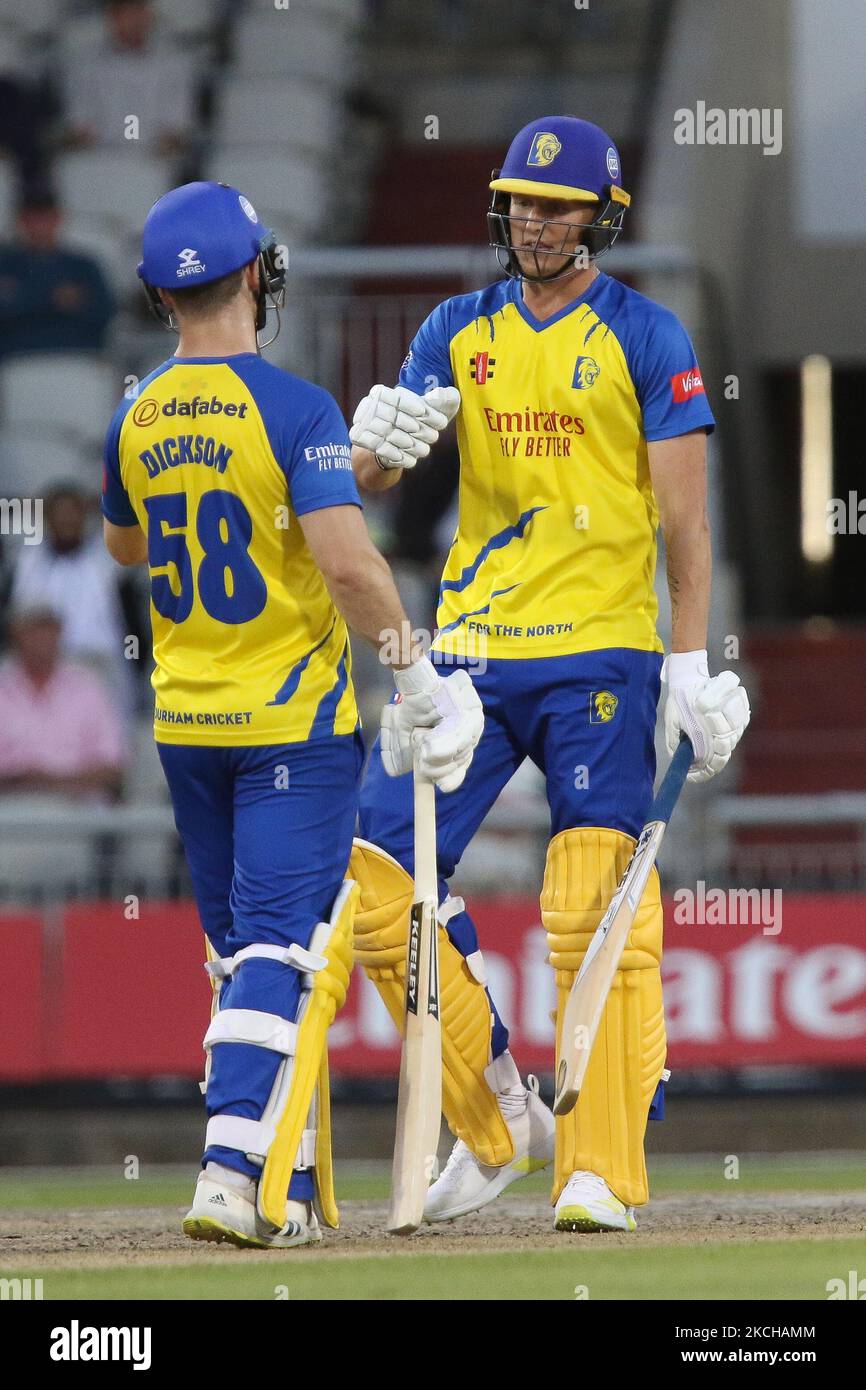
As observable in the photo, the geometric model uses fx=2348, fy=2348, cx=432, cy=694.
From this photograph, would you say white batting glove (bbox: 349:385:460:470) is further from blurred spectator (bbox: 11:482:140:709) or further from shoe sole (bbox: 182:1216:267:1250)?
blurred spectator (bbox: 11:482:140:709)

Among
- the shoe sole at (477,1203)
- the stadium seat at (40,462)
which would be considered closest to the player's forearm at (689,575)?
the shoe sole at (477,1203)

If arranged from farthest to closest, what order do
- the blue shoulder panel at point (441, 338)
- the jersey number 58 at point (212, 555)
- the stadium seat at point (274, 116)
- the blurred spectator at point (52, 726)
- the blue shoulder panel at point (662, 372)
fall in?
the stadium seat at point (274, 116)
the blurred spectator at point (52, 726)
the blue shoulder panel at point (441, 338)
the blue shoulder panel at point (662, 372)
the jersey number 58 at point (212, 555)

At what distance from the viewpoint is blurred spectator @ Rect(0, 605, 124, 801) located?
31.0 ft

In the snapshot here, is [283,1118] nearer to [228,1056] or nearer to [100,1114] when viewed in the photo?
[228,1056]

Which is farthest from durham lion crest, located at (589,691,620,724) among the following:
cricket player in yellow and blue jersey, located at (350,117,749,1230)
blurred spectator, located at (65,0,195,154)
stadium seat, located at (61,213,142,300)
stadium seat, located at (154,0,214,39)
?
stadium seat, located at (154,0,214,39)

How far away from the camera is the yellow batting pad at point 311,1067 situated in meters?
4.55

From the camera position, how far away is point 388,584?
454cm

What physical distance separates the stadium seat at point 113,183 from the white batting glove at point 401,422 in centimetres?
738

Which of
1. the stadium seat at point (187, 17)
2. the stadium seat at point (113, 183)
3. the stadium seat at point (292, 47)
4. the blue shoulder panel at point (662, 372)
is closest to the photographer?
the blue shoulder panel at point (662, 372)

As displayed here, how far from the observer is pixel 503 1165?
5.34 meters

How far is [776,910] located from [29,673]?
3159 mm

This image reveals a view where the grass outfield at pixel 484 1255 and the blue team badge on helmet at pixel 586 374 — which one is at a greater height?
the blue team badge on helmet at pixel 586 374

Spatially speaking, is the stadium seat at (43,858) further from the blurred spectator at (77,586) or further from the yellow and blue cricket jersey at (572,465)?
the yellow and blue cricket jersey at (572,465)
